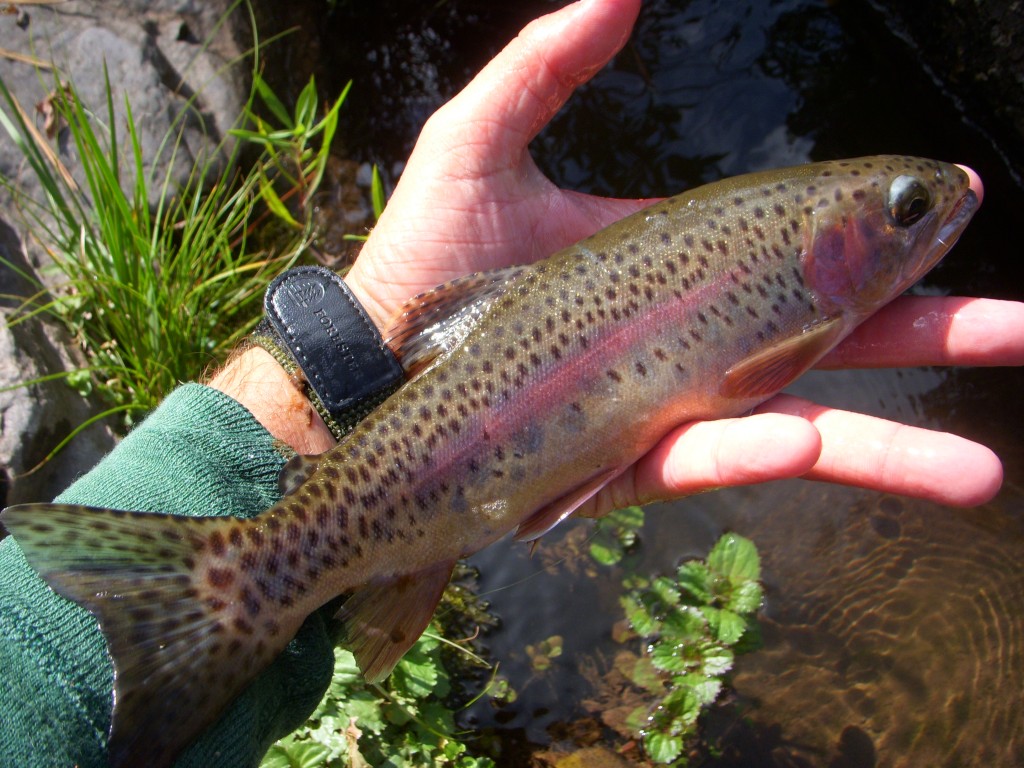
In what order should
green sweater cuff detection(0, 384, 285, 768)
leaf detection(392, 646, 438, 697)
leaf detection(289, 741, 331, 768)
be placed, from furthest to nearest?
leaf detection(392, 646, 438, 697), leaf detection(289, 741, 331, 768), green sweater cuff detection(0, 384, 285, 768)

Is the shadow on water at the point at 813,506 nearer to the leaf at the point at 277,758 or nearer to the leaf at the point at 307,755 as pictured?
the leaf at the point at 307,755

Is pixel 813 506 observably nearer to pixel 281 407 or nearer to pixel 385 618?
pixel 385 618

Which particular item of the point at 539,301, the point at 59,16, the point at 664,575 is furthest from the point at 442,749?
the point at 59,16

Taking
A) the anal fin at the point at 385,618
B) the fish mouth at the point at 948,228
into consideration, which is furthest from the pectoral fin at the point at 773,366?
the anal fin at the point at 385,618

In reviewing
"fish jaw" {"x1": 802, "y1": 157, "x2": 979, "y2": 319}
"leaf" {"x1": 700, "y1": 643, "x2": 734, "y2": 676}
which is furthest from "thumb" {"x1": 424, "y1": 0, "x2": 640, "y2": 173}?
"leaf" {"x1": 700, "y1": 643, "x2": 734, "y2": 676}

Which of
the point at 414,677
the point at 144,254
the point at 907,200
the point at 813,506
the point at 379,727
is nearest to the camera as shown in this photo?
the point at 907,200

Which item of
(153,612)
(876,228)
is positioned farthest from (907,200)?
(153,612)

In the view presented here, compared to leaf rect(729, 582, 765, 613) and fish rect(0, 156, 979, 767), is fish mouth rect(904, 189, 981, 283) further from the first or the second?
leaf rect(729, 582, 765, 613)
